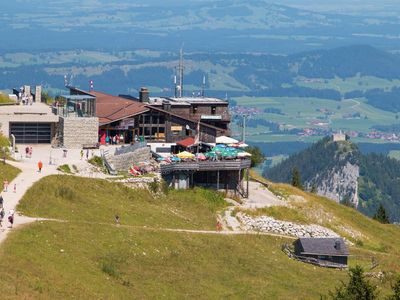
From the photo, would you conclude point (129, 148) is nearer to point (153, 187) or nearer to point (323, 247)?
point (153, 187)

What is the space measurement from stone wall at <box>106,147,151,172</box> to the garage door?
7.24m

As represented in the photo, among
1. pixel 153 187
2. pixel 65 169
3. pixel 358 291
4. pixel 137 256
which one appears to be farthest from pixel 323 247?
pixel 358 291

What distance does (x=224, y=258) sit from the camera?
59.8 meters

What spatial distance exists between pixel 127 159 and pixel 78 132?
5308mm

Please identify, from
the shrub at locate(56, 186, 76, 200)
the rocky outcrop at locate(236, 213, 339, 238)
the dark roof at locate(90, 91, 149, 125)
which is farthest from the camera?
the dark roof at locate(90, 91, 149, 125)

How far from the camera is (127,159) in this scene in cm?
7650

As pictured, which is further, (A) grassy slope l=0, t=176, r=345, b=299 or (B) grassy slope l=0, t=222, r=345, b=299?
(A) grassy slope l=0, t=176, r=345, b=299

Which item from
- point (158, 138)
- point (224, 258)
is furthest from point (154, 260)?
point (158, 138)

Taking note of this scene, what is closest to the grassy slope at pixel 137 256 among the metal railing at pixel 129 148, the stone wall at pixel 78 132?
the metal railing at pixel 129 148

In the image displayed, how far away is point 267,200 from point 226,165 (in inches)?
136

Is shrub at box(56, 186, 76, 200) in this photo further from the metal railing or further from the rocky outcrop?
the metal railing

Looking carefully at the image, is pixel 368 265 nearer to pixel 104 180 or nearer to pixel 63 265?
pixel 104 180

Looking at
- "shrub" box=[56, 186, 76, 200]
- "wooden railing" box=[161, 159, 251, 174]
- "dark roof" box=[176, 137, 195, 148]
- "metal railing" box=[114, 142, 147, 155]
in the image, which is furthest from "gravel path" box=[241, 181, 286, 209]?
"shrub" box=[56, 186, 76, 200]

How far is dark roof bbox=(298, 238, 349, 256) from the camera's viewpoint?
66.2 m
